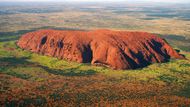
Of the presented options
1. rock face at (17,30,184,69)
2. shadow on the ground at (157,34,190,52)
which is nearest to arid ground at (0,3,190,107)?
rock face at (17,30,184,69)

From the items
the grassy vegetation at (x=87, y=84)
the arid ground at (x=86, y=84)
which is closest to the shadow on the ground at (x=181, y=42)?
the arid ground at (x=86, y=84)

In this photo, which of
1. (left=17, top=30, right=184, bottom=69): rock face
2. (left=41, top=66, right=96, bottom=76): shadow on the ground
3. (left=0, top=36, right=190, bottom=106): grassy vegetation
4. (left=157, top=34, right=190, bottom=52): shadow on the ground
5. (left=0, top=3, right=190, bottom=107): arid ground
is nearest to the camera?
(left=0, top=3, right=190, bottom=107): arid ground

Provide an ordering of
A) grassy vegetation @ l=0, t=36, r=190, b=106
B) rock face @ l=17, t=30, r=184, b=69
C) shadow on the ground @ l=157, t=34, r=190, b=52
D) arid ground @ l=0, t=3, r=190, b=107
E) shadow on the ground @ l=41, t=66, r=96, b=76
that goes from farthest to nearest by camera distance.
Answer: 1. shadow on the ground @ l=157, t=34, r=190, b=52
2. rock face @ l=17, t=30, r=184, b=69
3. shadow on the ground @ l=41, t=66, r=96, b=76
4. grassy vegetation @ l=0, t=36, r=190, b=106
5. arid ground @ l=0, t=3, r=190, b=107

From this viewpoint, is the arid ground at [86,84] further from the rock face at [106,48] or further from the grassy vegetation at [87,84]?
the rock face at [106,48]

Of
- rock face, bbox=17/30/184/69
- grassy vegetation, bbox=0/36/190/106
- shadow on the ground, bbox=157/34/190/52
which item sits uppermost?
rock face, bbox=17/30/184/69

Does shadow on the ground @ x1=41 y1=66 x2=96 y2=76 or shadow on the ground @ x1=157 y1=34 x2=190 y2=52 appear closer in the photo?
shadow on the ground @ x1=41 y1=66 x2=96 y2=76

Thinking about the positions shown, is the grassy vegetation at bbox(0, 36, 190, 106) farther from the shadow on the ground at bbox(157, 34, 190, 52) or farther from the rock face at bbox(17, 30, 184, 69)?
the shadow on the ground at bbox(157, 34, 190, 52)

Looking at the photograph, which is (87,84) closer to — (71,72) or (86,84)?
(86,84)

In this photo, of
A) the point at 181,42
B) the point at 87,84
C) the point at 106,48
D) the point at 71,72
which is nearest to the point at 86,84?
the point at 87,84

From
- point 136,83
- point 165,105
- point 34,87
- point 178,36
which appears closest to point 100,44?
point 136,83
